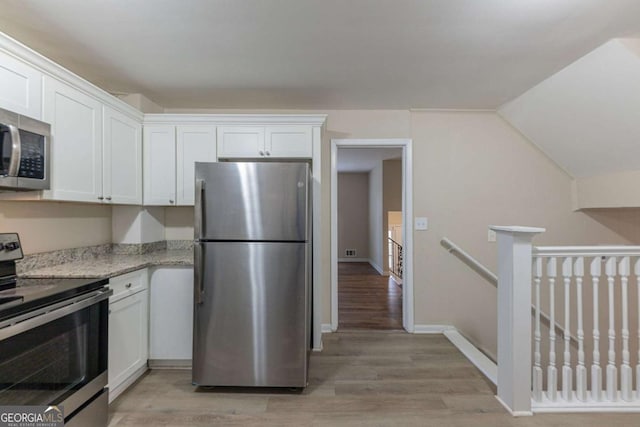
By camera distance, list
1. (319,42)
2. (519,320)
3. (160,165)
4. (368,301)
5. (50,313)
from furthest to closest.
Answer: (368,301) → (160,165) → (319,42) → (519,320) → (50,313)

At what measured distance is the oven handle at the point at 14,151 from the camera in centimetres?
157

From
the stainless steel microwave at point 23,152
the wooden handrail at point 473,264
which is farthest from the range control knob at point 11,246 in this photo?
the wooden handrail at point 473,264

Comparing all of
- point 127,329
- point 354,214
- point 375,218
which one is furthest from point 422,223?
point 354,214

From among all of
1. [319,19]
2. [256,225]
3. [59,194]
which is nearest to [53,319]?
[59,194]

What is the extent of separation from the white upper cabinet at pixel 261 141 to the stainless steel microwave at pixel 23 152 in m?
1.23

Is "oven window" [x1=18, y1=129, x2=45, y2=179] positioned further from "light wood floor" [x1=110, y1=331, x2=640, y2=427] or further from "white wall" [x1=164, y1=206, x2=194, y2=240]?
"light wood floor" [x1=110, y1=331, x2=640, y2=427]

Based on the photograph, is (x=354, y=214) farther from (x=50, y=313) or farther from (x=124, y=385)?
(x=50, y=313)

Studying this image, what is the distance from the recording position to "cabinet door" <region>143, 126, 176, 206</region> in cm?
276

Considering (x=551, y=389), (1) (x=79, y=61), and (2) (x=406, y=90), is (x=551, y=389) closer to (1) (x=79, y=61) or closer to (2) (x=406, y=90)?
(2) (x=406, y=90)

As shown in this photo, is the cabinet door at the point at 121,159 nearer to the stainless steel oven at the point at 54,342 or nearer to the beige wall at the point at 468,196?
the stainless steel oven at the point at 54,342

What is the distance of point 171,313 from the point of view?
2.43 meters

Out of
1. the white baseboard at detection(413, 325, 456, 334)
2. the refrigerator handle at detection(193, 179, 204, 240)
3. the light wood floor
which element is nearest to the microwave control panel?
the refrigerator handle at detection(193, 179, 204, 240)

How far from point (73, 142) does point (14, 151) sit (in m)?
0.48

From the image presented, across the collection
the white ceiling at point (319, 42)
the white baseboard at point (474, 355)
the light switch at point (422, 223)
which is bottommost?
the white baseboard at point (474, 355)
